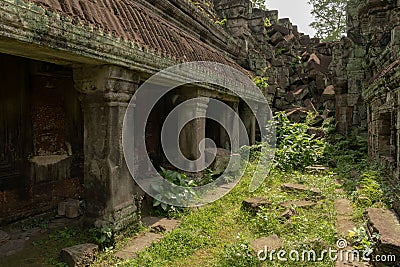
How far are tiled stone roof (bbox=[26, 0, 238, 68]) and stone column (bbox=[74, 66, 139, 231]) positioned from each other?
47 centimetres

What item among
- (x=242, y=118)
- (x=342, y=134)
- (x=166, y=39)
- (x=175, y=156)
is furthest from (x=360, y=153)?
(x=166, y=39)

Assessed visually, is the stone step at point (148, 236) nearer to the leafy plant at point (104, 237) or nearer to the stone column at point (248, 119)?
the leafy plant at point (104, 237)

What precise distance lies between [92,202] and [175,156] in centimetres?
275

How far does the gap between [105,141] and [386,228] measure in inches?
127

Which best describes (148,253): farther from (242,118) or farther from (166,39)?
(242,118)

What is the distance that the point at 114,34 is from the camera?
10.5 feet

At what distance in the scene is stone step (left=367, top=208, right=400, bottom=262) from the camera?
2809mm

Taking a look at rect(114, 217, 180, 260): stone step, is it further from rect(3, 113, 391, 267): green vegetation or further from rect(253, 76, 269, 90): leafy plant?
rect(253, 76, 269, 90): leafy plant

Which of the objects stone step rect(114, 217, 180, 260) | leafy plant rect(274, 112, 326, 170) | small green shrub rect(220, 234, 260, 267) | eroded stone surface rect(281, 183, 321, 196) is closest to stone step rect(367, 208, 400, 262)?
small green shrub rect(220, 234, 260, 267)

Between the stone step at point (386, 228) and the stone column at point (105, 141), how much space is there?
2802 millimetres

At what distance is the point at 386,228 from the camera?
10.5 ft

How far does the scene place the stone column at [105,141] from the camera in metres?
3.49

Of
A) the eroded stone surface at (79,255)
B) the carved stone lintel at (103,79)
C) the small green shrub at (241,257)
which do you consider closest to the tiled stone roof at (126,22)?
the carved stone lintel at (103,79)

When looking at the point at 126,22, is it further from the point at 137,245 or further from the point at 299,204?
the point at 299,204
